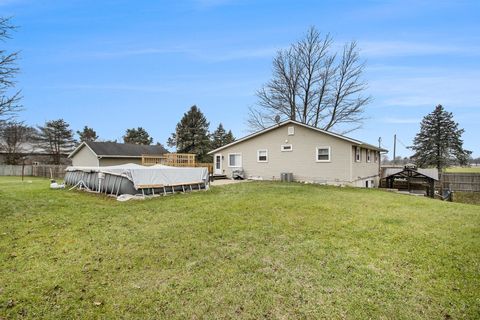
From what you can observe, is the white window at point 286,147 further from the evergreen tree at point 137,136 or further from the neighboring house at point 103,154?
the evergreen tree at point 137,136

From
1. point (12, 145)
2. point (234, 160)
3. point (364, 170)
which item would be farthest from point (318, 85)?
point (12, 145)

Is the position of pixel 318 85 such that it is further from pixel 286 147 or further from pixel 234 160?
pixel 234 160

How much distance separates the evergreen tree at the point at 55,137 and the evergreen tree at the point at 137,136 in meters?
10.1

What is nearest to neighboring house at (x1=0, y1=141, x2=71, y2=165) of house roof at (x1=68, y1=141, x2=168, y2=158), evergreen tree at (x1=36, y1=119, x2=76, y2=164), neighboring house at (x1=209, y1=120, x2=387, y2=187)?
evergreen tree at (x1=36, y1=119, x2=76, y2=164)

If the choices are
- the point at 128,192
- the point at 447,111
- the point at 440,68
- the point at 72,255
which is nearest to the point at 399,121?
the point at 447,111

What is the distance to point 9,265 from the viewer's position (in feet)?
14.2

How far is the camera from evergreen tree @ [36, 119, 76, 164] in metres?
38.3

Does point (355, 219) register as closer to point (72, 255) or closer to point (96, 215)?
point (72, 255)

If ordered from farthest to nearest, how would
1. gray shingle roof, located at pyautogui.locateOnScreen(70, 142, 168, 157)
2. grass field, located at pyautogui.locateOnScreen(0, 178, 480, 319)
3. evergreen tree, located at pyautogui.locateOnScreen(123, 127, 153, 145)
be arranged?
1. evergreen tree, located at pyautogui.locateOnScreen(123, 127, 153, 145)
2. gray shingle roof, located at pyautogui.locateOnScreen(70, 142, 168, 157)
3. grass field, located at pyautogui.locateOnScreen(0, 178, 480, 319)

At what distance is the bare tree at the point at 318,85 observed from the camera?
25544mm

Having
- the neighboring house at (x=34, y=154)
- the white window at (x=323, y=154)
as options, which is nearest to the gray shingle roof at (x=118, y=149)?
the neighboring house at (x=34, y=154)

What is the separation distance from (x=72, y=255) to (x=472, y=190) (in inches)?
977

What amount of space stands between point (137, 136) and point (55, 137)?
1337 cm

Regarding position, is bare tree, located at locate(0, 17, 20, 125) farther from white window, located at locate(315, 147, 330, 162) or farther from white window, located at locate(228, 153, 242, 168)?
white window, located at locate(315, 147, 330, 162)
